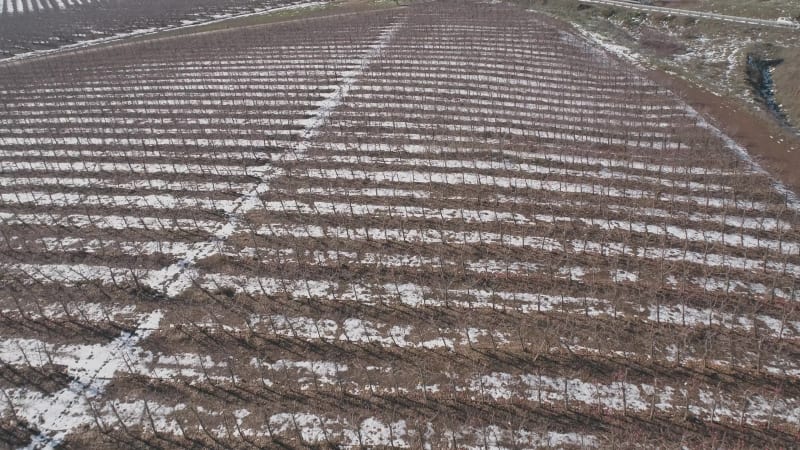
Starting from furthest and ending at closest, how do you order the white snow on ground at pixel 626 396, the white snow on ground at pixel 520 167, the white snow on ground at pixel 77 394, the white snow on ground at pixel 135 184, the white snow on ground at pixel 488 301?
the white snow on ground at pixel 135 184, the white snow on ground at pixel 520 167, the white snow on ground at pixel 488 301, the white snow on ground at pixel 77 394, the white snow on ground at pixel 626 396

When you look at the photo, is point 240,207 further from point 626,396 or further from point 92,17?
point 92,17

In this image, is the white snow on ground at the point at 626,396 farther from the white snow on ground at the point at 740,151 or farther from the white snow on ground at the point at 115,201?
the white snow on ground at the point at 115,201

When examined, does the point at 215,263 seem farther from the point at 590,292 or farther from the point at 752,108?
the point at 752,108

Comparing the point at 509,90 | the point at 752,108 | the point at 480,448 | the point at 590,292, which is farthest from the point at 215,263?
the point at 752,108

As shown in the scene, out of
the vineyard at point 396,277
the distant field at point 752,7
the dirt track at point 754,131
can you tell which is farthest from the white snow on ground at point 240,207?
the distant field at point 752,7

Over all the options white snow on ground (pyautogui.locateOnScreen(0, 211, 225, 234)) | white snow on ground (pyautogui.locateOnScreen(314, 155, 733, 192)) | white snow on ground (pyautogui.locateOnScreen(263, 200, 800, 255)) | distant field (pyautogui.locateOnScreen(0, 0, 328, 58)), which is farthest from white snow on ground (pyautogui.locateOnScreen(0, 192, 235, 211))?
distant field (pyautogui.locateOnScreen(0, 0, 328, 58))

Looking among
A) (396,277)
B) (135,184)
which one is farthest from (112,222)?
(396,277)
